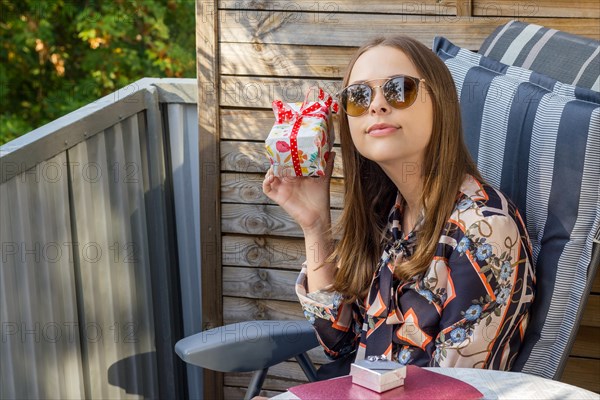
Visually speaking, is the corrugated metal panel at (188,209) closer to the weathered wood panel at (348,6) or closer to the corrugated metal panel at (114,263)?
the corrugated metal panel at (114,263)

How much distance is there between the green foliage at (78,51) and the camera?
889 centimetres

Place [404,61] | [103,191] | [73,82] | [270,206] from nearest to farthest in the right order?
[404,61] < [103,191] < [270,206] < [73,82]

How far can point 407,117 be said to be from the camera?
1943 mm

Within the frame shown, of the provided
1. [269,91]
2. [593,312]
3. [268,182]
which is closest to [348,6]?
[269,91]

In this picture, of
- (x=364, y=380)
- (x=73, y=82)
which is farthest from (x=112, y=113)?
(x=73, y=82)

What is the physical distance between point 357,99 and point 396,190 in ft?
1.16

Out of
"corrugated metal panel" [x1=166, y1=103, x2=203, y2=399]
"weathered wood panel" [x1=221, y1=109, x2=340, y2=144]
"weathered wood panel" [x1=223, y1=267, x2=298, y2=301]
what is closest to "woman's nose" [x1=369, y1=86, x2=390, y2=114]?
"weathered wood panel" [x1=221, y1=109, x2=340, y2=144]

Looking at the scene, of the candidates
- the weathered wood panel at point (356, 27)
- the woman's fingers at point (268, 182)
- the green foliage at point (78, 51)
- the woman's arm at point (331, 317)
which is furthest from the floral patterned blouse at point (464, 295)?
the green foliage at point (78, 51)

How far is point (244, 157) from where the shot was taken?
3.09 metres

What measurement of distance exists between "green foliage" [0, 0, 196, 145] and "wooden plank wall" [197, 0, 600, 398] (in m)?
5.86

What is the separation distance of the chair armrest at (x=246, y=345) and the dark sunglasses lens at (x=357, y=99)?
0.67m

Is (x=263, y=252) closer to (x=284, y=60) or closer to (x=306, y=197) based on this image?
(x=284, y=60)

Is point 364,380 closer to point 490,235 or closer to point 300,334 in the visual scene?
point 490,235

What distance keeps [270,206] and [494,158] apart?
3.50 feet
